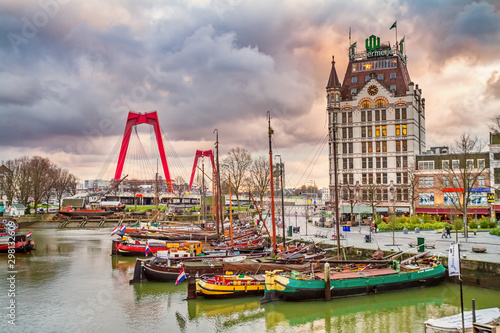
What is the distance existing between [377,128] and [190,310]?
5250 centimetres

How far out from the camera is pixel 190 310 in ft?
80.9

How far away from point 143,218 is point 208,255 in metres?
58.7

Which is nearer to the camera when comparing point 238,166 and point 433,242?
point 433,242

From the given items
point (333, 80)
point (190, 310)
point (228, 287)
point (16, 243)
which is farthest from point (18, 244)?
point (333, 80)

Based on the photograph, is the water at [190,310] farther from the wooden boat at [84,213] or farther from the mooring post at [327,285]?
the wooden boat at [84,213]

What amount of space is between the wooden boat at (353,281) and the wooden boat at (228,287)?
4.61ft

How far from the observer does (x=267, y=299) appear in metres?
25.3

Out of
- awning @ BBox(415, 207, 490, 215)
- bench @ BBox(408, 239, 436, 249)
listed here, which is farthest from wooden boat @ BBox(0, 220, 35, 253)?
awning @ BBox(415, 207, 490, 215)

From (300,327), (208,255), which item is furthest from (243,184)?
(300,327)

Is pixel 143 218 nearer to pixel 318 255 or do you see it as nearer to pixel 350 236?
pixel 350 236

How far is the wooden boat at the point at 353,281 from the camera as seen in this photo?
83.1 ft

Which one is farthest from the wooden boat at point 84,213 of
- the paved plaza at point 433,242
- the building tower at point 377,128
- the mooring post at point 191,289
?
the mooring post at point 191,289

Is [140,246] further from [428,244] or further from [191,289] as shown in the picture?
[428,244]

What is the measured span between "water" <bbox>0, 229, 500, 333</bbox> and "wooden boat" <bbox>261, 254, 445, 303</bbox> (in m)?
0.50
